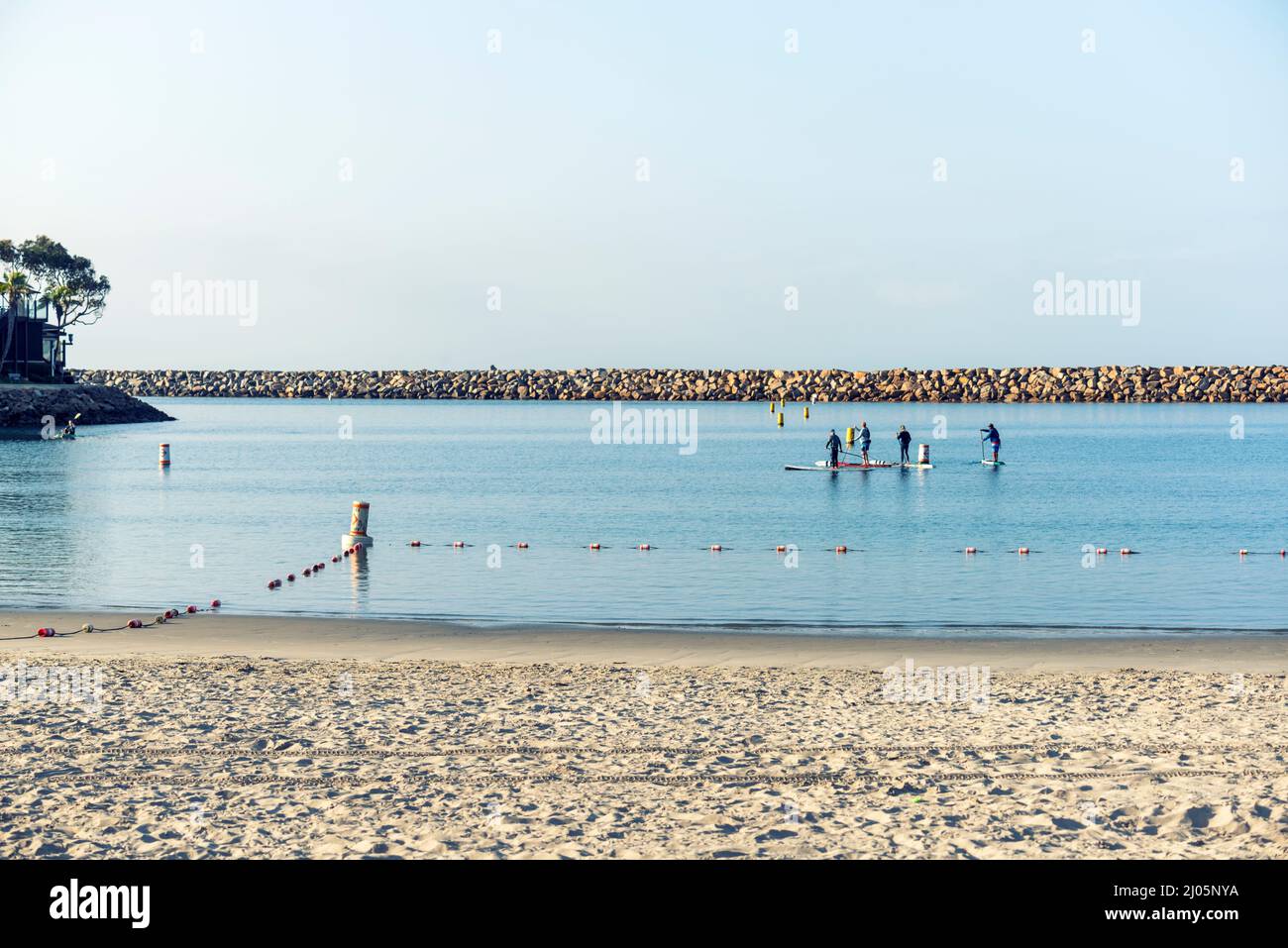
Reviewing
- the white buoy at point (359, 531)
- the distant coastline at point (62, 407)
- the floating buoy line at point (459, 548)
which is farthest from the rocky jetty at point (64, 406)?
the white buoy at point (359, 531)

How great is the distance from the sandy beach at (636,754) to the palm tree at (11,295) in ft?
353

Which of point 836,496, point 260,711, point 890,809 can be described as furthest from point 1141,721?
point 836,496

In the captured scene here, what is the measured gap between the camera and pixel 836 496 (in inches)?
1987

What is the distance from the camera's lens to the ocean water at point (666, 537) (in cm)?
2325

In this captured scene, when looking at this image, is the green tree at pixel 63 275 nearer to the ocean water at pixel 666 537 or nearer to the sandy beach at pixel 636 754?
the ocean water at pixel 666 537

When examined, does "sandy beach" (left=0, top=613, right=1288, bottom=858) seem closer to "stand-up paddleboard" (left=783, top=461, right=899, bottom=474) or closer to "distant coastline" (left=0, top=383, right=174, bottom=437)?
"stand-up paddleboard" (left=783, top=461, right=899, bottom=474)

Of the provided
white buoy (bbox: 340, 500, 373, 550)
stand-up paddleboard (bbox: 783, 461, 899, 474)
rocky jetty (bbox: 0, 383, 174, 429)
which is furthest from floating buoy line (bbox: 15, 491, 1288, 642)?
rocky jetty (bbox: 0, 383, 174, 429)

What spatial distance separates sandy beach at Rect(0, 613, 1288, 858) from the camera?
898cm

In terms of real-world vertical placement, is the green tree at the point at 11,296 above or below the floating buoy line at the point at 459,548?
above

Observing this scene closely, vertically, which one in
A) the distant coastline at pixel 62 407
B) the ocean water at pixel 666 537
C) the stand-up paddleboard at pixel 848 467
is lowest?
the ocean water at pixel 666 537

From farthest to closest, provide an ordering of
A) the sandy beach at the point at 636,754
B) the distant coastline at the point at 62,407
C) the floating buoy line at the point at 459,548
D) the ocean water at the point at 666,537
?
the distant coastline at the point at 62,407, the floating buoy line at the point at 459,548, the ocean water at the point at 666,537, the sandy beach at the point at 636,754

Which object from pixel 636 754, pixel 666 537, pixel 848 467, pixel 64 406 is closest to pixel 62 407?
pixel 64 406
